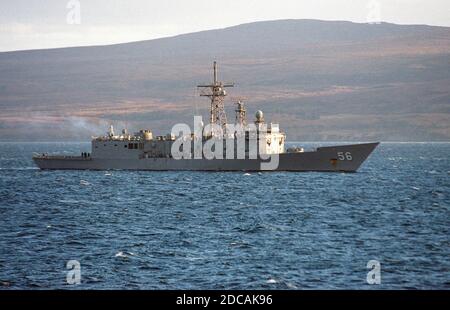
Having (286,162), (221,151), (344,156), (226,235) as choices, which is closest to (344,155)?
(344,156)

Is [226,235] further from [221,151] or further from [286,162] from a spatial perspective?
[221,151]

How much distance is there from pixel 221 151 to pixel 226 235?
4594 cm

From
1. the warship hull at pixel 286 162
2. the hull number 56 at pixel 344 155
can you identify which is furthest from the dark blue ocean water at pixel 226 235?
the hull number 56 at pixel 344 155

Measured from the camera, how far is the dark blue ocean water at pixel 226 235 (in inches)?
1305

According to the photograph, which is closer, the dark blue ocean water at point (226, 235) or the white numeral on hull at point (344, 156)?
the dark blue ocean water at point (226, 235)

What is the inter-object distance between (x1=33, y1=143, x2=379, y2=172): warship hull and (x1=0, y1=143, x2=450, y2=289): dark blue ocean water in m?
8.75

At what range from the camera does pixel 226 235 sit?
43.6m

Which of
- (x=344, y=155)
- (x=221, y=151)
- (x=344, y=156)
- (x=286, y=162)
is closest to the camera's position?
(x=344, y=155)

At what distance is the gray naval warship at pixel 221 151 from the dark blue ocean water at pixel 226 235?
29.8 feet

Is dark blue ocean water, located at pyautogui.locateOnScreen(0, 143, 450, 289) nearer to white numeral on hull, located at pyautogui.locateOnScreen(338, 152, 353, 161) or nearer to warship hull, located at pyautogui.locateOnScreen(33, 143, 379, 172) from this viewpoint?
warship hull, located at pyautogui.locateOnScreen(33, 143, 379, 172)

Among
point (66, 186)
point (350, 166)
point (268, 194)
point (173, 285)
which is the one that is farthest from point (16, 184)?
point (173, 285)

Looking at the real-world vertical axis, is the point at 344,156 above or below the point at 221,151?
below

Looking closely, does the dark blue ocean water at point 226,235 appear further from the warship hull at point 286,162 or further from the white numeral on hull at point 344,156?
the white numeral on hull at point 344,156
